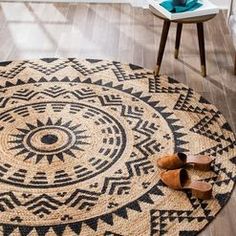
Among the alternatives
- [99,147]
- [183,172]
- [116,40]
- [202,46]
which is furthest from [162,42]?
[183,172]

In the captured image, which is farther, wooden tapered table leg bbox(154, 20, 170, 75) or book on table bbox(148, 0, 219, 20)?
wooden tapered table leg bbox(154, 20, 170, 75)

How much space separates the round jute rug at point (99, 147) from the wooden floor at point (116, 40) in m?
0.13

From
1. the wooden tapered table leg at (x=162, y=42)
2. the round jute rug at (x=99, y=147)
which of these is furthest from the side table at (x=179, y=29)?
the round jute rug at (x=99, y=147)

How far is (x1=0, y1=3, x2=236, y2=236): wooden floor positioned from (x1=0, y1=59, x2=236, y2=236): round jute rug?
135 millimetres

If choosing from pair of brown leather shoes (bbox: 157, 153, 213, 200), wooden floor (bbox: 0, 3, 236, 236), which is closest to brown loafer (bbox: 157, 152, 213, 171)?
pair of brown leather shoes (bbox: 157, 153, 213, 200)

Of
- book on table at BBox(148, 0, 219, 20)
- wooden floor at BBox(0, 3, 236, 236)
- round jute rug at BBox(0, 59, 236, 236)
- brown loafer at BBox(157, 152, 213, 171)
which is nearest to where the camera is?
round jute rug at BBox(0, 59, 236, 236)

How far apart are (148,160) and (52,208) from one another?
0.50 meters

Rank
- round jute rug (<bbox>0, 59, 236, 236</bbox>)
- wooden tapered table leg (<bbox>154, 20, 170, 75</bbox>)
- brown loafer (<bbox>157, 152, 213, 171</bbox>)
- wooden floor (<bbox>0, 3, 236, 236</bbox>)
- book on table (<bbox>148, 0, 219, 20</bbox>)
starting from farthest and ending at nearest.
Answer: wooden floor (<bbox>0, 3, 236, 236</bbox>) < wooden tapered table leg (<bbox>154, 20, 170, 75</bbox>) < book on table (<bbox>148, 0, 219, 20</bbox>) < brown loafer (<bbox>157, 152, 213, 171</bbox>) < round jute rug (<bbox>0, 59, 236, 236</bbox>)

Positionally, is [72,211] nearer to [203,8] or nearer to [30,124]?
[30,124]

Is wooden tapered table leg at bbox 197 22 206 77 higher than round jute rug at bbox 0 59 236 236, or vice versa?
wooden tapered table leg at bbox 197 22 206 77

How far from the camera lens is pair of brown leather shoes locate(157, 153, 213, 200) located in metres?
1.86

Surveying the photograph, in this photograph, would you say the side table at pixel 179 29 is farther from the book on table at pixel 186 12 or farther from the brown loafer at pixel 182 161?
the brown loafer at pixel 182 161

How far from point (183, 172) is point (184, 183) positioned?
0.18 ft

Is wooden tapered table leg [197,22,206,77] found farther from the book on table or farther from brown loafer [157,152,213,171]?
brown loafer [157,152,213,171]
